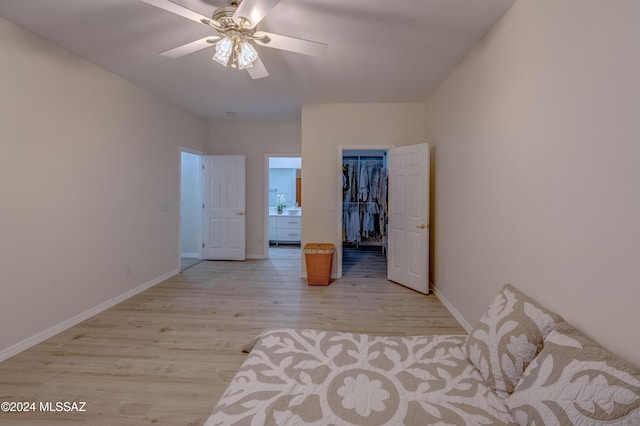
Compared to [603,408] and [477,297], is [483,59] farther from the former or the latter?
[603,408]

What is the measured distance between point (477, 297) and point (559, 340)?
1.35 meters

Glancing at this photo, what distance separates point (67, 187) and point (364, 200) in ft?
Result: 15.5

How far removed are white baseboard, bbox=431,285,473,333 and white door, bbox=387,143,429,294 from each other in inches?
6.2

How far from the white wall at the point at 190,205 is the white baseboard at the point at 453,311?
4.45 metres

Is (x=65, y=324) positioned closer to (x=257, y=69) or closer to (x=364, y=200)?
(x=257, y=69)

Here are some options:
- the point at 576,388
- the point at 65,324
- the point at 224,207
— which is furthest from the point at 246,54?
the point at 224,207

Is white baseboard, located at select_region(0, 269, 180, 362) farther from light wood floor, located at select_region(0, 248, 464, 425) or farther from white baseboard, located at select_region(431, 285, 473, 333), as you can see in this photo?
white baseboard, located at select_region(431, 285, 473, 333)

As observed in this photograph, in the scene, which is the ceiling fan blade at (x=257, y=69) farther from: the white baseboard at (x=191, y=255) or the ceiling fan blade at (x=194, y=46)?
the white baseboard at (x=191, y=255)

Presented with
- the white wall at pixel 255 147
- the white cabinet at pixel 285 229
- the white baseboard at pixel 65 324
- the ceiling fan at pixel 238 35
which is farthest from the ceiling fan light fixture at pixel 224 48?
the white cabinet at pixel 285 229

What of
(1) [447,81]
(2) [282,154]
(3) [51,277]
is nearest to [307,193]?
(2) [282,154]

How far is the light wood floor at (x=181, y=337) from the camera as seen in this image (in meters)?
1.75

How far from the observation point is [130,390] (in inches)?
72.8

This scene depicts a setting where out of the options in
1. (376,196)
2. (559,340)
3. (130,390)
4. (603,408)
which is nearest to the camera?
(603,408)

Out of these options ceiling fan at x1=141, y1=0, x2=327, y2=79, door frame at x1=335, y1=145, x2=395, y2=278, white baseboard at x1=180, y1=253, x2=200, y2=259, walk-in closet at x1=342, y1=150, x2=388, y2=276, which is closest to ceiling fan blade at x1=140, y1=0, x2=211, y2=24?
ceiling fan at x1=141, y1=0, x2=327, y2=79
